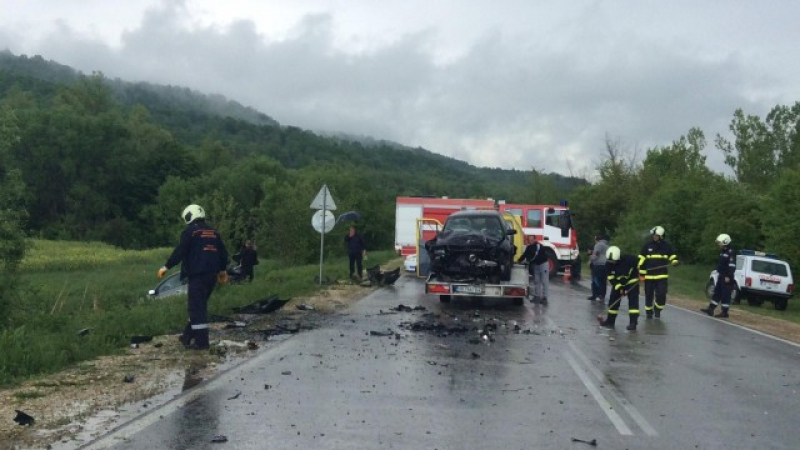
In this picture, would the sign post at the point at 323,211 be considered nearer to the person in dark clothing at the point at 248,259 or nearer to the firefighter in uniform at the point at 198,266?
the person in dark clothing at the point at 248,259

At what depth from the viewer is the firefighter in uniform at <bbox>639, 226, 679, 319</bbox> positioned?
54.3 feet

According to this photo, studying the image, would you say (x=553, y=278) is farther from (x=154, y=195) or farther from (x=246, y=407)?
(x=154, y=195)

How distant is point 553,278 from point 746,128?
48.0 meters

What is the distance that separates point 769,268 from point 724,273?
393 inches

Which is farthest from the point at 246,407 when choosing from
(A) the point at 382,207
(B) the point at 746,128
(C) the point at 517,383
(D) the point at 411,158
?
(D) the point at 411,158

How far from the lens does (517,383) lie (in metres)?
8.92

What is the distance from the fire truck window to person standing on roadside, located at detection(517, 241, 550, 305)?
11.7 m

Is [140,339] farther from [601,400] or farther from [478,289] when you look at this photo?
[478,289]

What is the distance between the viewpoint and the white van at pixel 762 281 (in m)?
25.9

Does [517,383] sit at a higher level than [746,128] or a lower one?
lower

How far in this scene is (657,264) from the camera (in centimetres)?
Result: 1659

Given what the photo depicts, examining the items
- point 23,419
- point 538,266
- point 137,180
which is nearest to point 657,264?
point 538,266

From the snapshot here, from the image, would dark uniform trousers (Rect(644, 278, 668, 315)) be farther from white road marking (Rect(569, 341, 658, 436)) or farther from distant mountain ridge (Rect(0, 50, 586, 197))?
distant mountain ridge (Rect(0, 50, 586, 197))

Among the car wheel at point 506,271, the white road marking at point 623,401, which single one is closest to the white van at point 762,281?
the car wheel at point 506,271
